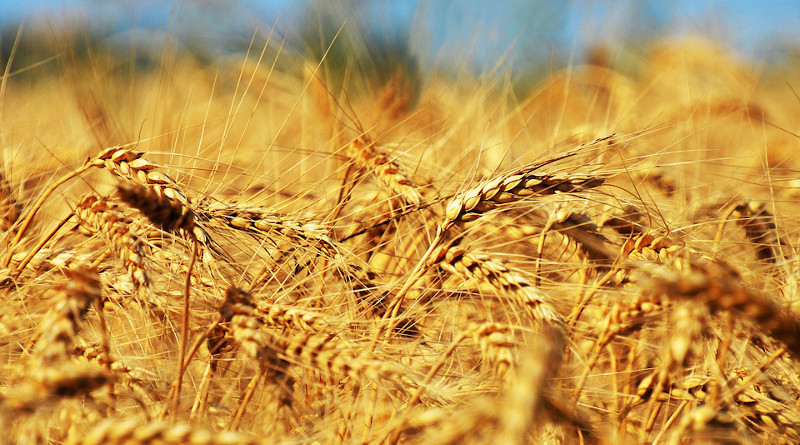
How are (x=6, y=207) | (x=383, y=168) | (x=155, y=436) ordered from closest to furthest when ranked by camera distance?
(x=155, y=436) < (x=6, y=207) < (x=383, y=168)

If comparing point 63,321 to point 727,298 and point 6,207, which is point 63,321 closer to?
point 727,298

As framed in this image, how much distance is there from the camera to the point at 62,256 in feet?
4.31

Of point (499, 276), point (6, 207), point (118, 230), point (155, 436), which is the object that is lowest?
point (155, 436)

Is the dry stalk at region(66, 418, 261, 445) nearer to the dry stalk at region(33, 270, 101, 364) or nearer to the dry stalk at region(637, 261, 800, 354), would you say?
the dry stalk at region(33, 270, 101, 364)

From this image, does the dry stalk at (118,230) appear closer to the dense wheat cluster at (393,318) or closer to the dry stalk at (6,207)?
the dense wheat cluster at (393,318)

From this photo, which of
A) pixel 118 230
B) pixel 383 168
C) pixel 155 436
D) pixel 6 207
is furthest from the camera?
pixel 383 168

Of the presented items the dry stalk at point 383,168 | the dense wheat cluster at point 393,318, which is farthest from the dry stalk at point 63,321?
the dry stalk at point 383,168

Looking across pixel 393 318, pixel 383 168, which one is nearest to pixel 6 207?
pixel 383 168

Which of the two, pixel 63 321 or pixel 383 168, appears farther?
pixel 383 168

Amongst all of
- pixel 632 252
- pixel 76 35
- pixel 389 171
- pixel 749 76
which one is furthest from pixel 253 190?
pixel 749 76

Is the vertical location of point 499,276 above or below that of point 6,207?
below

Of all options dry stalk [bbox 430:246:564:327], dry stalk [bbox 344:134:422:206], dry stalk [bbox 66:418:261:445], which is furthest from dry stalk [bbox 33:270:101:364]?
dry stalk [bbox 344:134:422:206]

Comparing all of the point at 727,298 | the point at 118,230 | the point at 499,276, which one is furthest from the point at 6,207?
the point at 727,298

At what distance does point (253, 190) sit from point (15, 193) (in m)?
0.62
